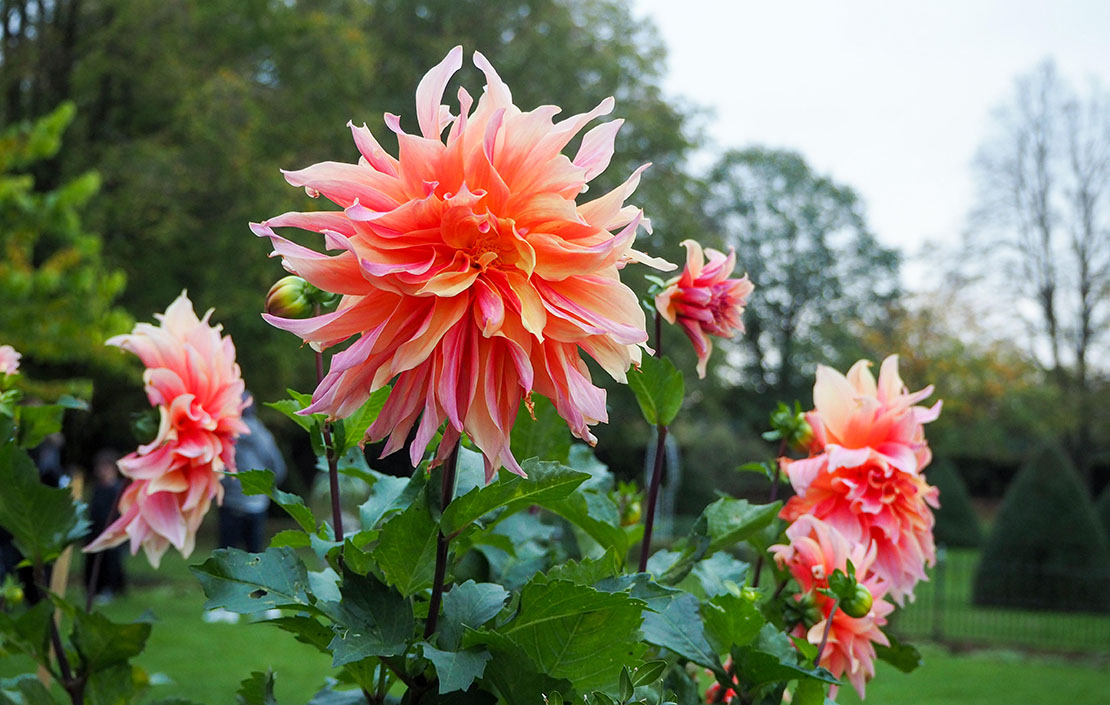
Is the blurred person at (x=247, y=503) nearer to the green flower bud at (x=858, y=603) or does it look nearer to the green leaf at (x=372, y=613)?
the green flower bud at (x=858, y=603)

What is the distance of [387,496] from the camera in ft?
3.78

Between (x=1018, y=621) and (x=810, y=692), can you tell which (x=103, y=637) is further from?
(x=1018, y=621)

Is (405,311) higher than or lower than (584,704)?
higher

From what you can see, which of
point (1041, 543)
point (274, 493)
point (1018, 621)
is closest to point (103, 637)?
point (274, 493)

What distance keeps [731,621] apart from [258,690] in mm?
499

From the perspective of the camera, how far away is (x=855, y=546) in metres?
1.23

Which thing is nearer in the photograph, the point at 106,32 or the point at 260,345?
the point at 106,32

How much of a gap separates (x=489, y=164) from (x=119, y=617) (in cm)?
996

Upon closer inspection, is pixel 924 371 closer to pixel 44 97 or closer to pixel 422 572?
pixel 44 97

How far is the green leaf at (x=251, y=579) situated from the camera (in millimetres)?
919

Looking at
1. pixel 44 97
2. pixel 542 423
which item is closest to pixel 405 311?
pixel 542 423

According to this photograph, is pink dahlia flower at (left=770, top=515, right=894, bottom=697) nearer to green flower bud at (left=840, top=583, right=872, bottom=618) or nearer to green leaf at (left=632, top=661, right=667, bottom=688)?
green flower bud at (left=840, top=583, right=872, bottom=618)

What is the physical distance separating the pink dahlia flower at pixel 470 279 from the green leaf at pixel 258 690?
0.41m

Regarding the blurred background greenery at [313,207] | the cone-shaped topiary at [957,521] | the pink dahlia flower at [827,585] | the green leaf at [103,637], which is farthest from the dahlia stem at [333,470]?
the cone-shaped topiary at [957,521]
